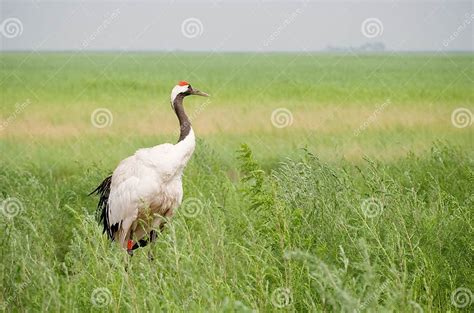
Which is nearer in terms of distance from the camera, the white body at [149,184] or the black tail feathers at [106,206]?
the white body at [149,184]

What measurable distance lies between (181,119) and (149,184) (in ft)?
2.71

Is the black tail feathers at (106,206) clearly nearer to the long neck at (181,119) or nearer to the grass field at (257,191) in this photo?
the grass field at (257,191)

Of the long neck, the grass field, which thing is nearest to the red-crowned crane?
the long neck

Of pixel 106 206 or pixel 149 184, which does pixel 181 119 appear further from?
pixel 106 206

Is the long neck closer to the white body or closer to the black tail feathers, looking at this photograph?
the white body

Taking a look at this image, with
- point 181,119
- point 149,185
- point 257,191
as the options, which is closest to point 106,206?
point 149,185

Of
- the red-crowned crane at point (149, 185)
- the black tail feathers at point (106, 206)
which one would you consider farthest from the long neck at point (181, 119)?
the black tail feathers at point (106, 206)

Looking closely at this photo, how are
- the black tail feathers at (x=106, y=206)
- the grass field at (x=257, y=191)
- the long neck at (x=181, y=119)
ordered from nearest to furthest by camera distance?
the grass field at (x=257, y=191), the long neck at (x=181, y=119), the black tail feathers at (x=106, y=206)

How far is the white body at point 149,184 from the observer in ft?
23.1

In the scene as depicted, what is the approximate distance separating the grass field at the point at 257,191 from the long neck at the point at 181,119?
0.63m

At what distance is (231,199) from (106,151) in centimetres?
654

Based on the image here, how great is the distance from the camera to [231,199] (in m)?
7.93

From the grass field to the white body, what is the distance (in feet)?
0.97

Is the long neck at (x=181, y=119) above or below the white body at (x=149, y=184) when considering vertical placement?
above
